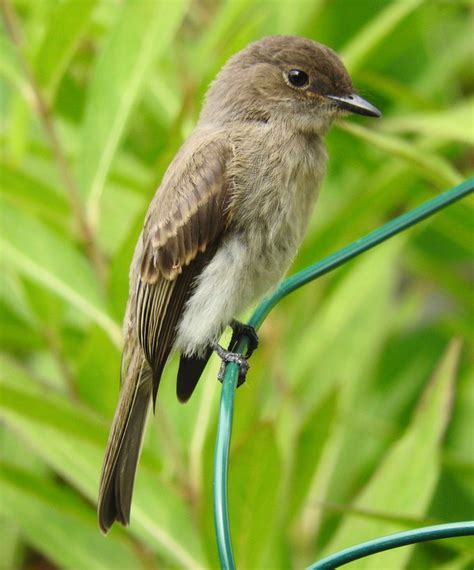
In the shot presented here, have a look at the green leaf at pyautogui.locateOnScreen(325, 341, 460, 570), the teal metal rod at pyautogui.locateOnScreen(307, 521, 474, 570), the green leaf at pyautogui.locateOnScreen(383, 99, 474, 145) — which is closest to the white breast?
the green leaf at pyautogui.locateOnScreen(383, 99, 474, 145)

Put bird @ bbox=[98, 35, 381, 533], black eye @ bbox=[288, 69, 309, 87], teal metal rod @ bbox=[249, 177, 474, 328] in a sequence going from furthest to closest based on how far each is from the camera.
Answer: black eye @ bbox=[288, 69, 309, 87] < bird @ bbox=[98, 35, 381, 533] < teal metal rod @ bbox=[249, 177, 474, 328]

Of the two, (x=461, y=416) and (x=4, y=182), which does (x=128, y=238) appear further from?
(x=461, y=416)

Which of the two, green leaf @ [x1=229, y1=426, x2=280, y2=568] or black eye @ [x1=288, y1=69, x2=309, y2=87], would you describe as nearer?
green leaf @ [x1=229, y1=426, x2=280, y2=568]

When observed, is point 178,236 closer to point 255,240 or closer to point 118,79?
point 255,240

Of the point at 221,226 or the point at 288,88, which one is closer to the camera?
the point at 221,226

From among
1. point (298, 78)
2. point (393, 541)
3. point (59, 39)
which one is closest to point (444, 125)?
point (298, 78)

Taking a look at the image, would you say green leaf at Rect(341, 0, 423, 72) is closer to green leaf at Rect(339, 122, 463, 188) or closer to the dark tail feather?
green leaf at Rect(339, 122, 463, 188)

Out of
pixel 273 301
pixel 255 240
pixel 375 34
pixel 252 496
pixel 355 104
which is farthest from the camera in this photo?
pixel 375 34

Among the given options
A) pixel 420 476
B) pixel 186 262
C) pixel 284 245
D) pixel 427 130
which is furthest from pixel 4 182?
pixel 420 476
